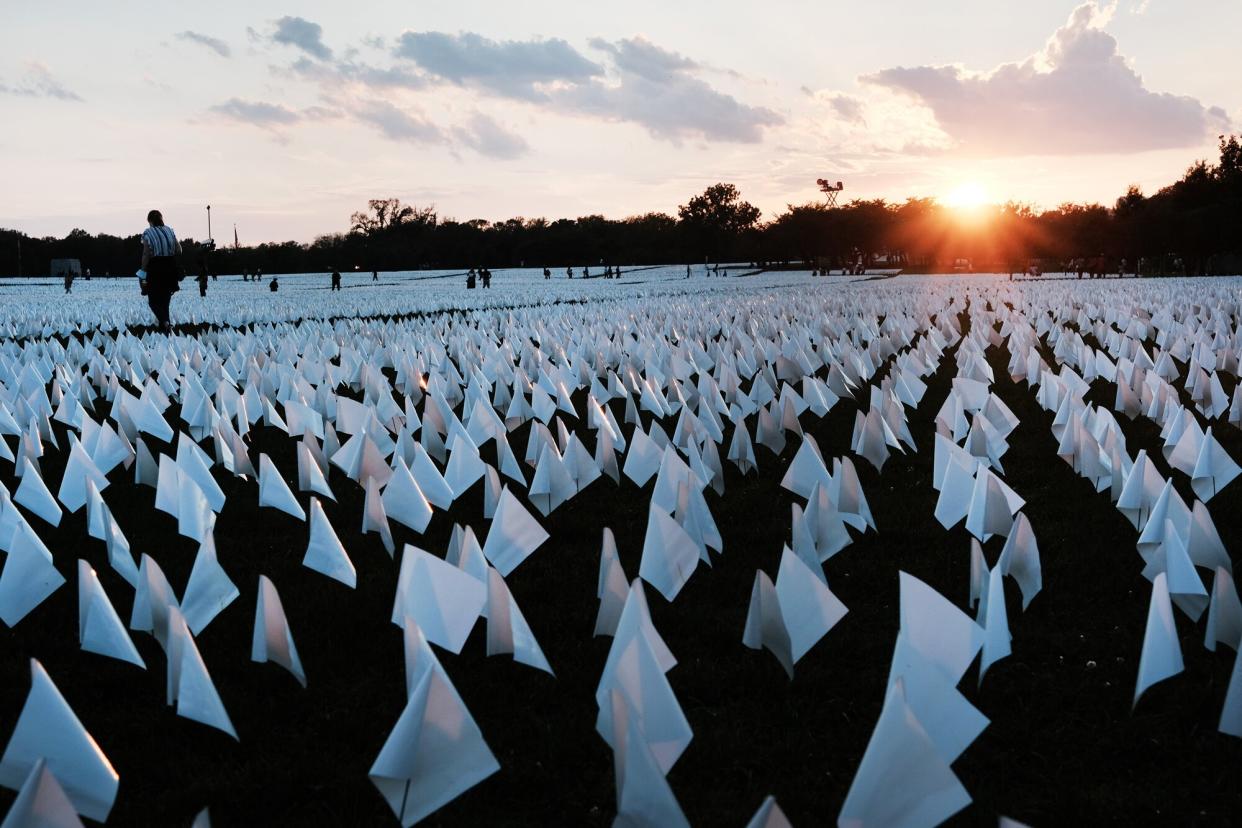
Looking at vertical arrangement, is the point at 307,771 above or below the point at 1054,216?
below

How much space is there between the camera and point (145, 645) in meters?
3.38

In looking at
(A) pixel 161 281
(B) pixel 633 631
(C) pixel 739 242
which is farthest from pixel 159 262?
(C) pixel 739 242

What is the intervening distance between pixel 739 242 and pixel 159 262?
8283 cm

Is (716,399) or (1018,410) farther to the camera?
(1018,410)

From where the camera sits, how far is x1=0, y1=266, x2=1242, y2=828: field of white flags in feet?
7.42

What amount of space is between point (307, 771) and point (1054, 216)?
9897cm

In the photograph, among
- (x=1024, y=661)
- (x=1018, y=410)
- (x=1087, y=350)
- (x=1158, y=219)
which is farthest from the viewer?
(x=1158, y=219)

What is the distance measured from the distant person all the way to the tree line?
197ft

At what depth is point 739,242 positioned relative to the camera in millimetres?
94562

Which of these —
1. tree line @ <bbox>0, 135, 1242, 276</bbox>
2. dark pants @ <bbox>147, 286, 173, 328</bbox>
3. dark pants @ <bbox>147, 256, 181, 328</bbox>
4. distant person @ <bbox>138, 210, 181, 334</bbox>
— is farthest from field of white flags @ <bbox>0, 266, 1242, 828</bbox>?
tree line @ <bbox>0, 135, 1242, 276</bbox>

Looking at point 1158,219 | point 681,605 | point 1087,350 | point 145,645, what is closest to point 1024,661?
point 681,605

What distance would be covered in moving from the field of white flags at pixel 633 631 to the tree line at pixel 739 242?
70.9 meters

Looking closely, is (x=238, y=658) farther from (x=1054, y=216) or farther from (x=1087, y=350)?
(x=1054, y=216)

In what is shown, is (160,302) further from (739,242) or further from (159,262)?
(739,242)
